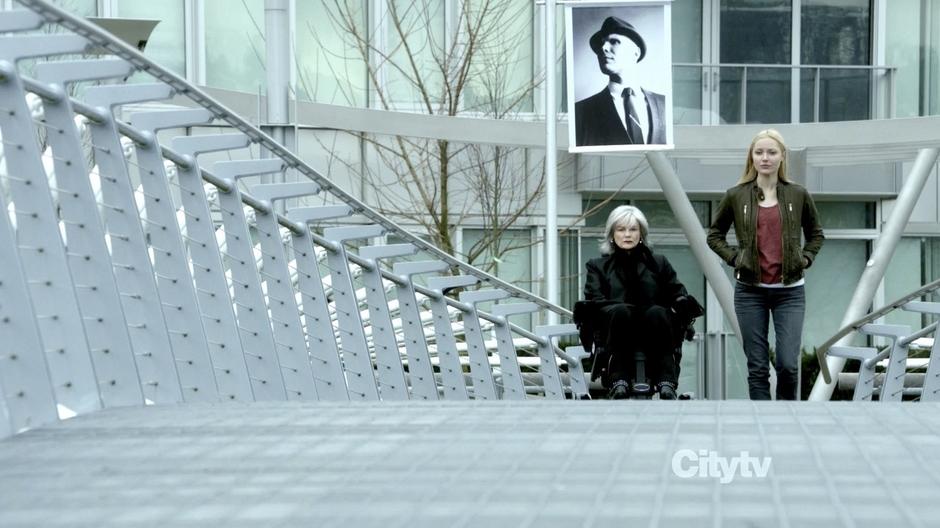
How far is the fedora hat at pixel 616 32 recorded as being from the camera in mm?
14008

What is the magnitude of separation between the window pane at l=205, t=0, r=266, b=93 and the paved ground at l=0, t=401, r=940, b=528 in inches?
779

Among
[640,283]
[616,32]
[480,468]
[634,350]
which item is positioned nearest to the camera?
[480,468]

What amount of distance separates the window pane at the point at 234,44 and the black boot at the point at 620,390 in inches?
553

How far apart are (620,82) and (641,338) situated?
4197mm

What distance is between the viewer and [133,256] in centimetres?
588

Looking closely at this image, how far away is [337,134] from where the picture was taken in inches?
948

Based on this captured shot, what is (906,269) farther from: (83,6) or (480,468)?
(480,468)

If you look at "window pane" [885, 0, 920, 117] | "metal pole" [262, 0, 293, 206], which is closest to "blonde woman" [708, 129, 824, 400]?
"metal pole" [262, 0, 293, 206]

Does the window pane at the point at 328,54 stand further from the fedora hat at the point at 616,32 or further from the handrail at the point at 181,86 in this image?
the handrail at the point at 181,86

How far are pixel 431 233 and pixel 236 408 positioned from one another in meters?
18.9

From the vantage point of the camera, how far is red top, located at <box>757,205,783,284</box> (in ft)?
31.2

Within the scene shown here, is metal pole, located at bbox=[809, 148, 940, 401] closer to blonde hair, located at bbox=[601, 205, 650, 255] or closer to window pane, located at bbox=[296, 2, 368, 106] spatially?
window pane, located at bbox=[296, 2, 368, 106]

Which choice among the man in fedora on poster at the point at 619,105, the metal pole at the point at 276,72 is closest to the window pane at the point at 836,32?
the man in fedora on poster at the point at 619,105

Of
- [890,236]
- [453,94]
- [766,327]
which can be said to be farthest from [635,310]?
[453,94]
